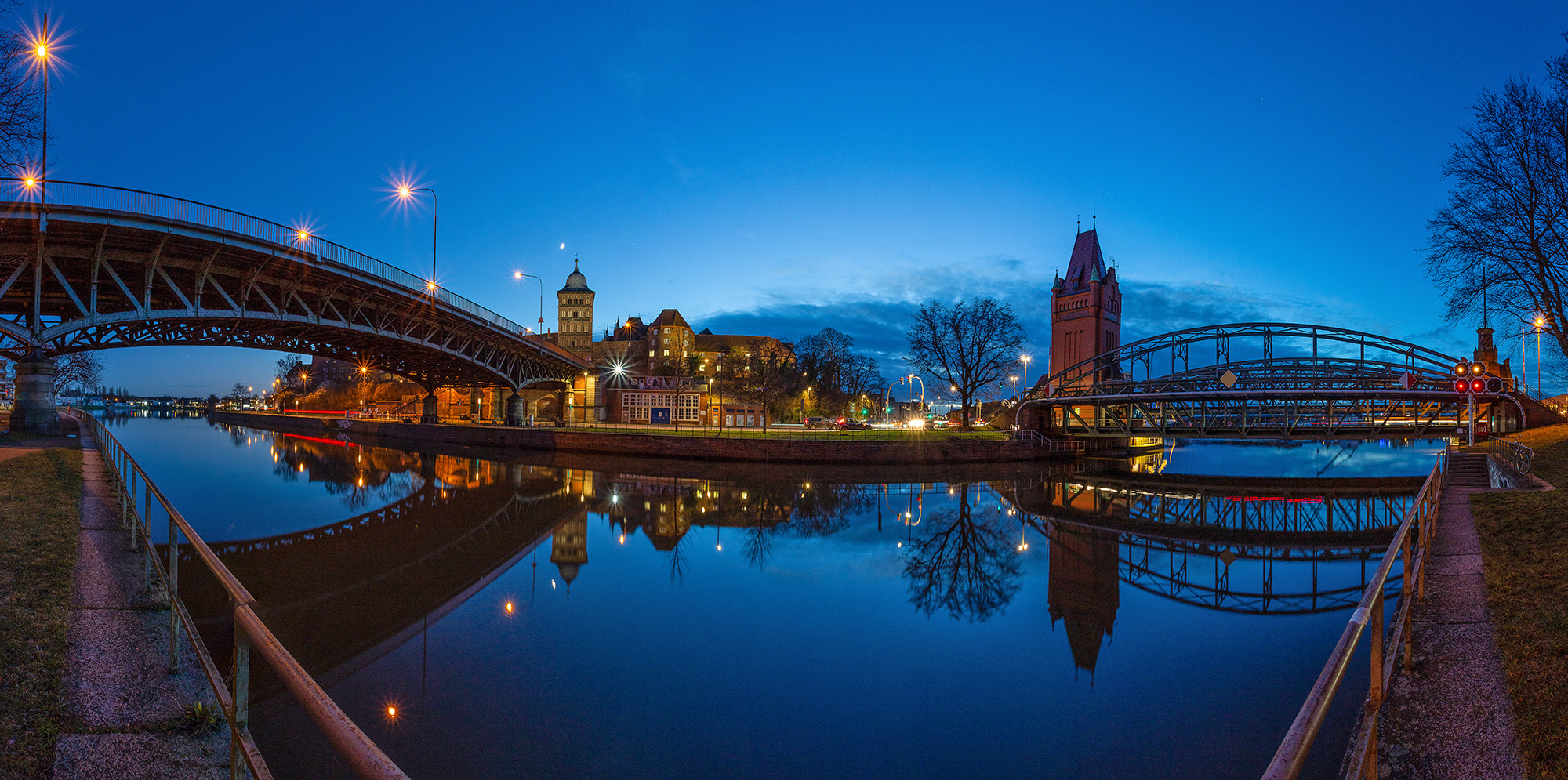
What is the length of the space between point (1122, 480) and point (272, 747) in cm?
3657

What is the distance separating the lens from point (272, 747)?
6.01 m

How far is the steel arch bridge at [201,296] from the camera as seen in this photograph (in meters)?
24.8

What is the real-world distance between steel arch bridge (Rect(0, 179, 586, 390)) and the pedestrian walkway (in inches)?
958

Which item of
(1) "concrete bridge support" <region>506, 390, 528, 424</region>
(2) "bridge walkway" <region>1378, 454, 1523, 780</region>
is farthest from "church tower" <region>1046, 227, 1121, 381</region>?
(2) "bridge walkway" <region>1378, 454, 1523, 780</region>

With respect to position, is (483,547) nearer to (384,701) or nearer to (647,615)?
(647,615)

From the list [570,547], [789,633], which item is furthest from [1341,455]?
[789,633]

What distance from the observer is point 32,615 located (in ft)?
20.2

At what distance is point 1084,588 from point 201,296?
3965cm

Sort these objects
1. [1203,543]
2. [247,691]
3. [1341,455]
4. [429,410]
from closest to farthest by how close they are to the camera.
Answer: [247,691] < [1203,543] < [429,410] < [1341,455]

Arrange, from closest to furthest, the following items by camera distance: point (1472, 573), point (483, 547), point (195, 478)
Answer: point (1472, 573), point (483, 547), point (195, 478)

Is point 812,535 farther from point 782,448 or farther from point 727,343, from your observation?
point 727,343

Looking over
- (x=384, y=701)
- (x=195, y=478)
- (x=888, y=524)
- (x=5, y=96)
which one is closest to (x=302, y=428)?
(x=195, y=478)

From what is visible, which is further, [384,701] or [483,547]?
[483,547]

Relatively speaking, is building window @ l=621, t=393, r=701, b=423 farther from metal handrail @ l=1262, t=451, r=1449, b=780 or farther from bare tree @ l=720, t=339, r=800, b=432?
metal handrail @ l=1262, t=451, r=1449, b=780
